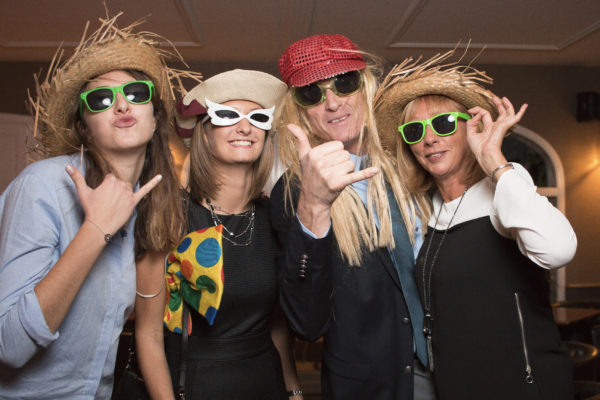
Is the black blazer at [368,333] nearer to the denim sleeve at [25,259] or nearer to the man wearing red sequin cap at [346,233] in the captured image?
the man wearing red sequin cap at [346,233]

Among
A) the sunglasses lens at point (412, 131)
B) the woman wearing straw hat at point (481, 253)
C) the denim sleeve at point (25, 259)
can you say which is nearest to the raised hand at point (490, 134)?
the woman wearing straw hat at point (481, 253)

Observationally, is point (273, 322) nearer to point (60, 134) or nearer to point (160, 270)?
point (160, 270)

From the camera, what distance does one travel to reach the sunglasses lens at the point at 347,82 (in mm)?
1862

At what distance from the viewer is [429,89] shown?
173 centimetres

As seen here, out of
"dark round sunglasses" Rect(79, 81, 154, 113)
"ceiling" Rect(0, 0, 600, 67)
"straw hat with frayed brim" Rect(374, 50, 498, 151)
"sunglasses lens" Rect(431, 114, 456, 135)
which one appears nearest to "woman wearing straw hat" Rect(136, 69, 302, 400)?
"dark round sunglasses" Rect(79, 81, 154, 113)

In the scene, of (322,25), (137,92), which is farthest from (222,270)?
(322,25)

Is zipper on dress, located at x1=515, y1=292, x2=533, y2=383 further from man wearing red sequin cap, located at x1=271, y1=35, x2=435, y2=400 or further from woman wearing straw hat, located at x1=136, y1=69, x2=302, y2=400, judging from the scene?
woman wearing straw hat, located at x1=136, y1=69, x2=302, y2=400

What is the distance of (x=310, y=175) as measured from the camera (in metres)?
1.28

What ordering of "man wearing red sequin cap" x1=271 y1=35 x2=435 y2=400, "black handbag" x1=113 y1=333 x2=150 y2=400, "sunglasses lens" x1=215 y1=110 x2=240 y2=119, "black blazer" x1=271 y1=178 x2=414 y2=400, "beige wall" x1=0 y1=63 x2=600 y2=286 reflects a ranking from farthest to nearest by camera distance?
"beige wall" x1=0 y1=63 x2=600 y2=286, "sunglasses lens" x1=215 y1=110 x2=240 y2=119, "black handbag" x1=113 y1=333 x2=150 y2=400, "black blazer" x1=271 y1=178 x2=414 y2=400, "man wearing red sequin cap" x1=271 y1=35 x2=435 y2=400

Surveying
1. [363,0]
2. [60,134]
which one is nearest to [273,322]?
[60,134]

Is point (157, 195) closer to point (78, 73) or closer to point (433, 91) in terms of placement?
point (78, 73)

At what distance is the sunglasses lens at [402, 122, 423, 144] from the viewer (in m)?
1.71

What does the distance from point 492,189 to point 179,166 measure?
193 inches

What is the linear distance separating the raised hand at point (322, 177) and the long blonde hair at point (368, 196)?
31 centimetres
